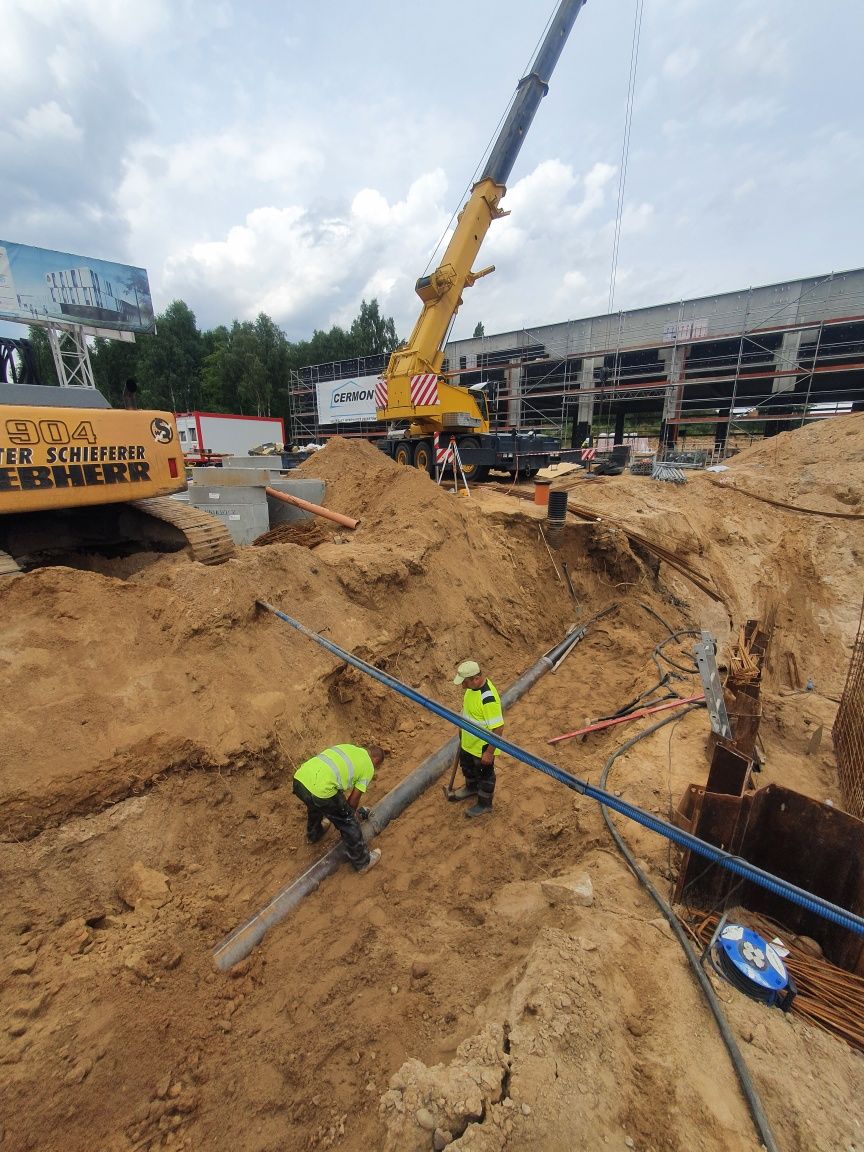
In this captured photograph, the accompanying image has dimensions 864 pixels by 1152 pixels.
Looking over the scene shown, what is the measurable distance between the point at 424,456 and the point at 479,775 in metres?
9.90

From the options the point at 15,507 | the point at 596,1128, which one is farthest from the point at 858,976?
the point at 15,507

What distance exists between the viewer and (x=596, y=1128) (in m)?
1.77

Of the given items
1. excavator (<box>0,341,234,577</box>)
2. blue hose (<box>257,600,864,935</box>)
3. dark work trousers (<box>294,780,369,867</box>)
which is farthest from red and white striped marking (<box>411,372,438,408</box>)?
blue hose (<box>257,600,864,935</box>)

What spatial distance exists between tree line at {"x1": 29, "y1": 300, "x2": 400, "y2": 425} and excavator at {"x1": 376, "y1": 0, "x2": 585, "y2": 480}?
32.9 metres

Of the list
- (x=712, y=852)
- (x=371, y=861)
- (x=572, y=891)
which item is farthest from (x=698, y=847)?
(x=371, y=861)

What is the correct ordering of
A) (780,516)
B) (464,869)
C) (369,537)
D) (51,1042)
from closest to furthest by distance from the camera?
1. (51,1042)
2. (464,869)
3. (369,537)
4. (780,516)

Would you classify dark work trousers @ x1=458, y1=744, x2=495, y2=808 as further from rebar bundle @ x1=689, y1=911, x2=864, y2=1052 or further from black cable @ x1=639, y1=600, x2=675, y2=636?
black cable @ x1=639, y1=600, x2=675, y2=636

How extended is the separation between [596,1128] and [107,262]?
21.1 m

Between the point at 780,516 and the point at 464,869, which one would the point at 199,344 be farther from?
the point at 464,869

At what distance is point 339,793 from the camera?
347 cm

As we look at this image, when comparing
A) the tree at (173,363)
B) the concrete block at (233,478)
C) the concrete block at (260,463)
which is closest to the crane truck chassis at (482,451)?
the concrete block at (260,463)

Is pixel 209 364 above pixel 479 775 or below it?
above

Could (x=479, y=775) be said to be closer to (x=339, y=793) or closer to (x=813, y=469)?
(x=339, y=793)

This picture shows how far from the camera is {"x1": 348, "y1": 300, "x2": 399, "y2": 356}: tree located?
4800 cm
